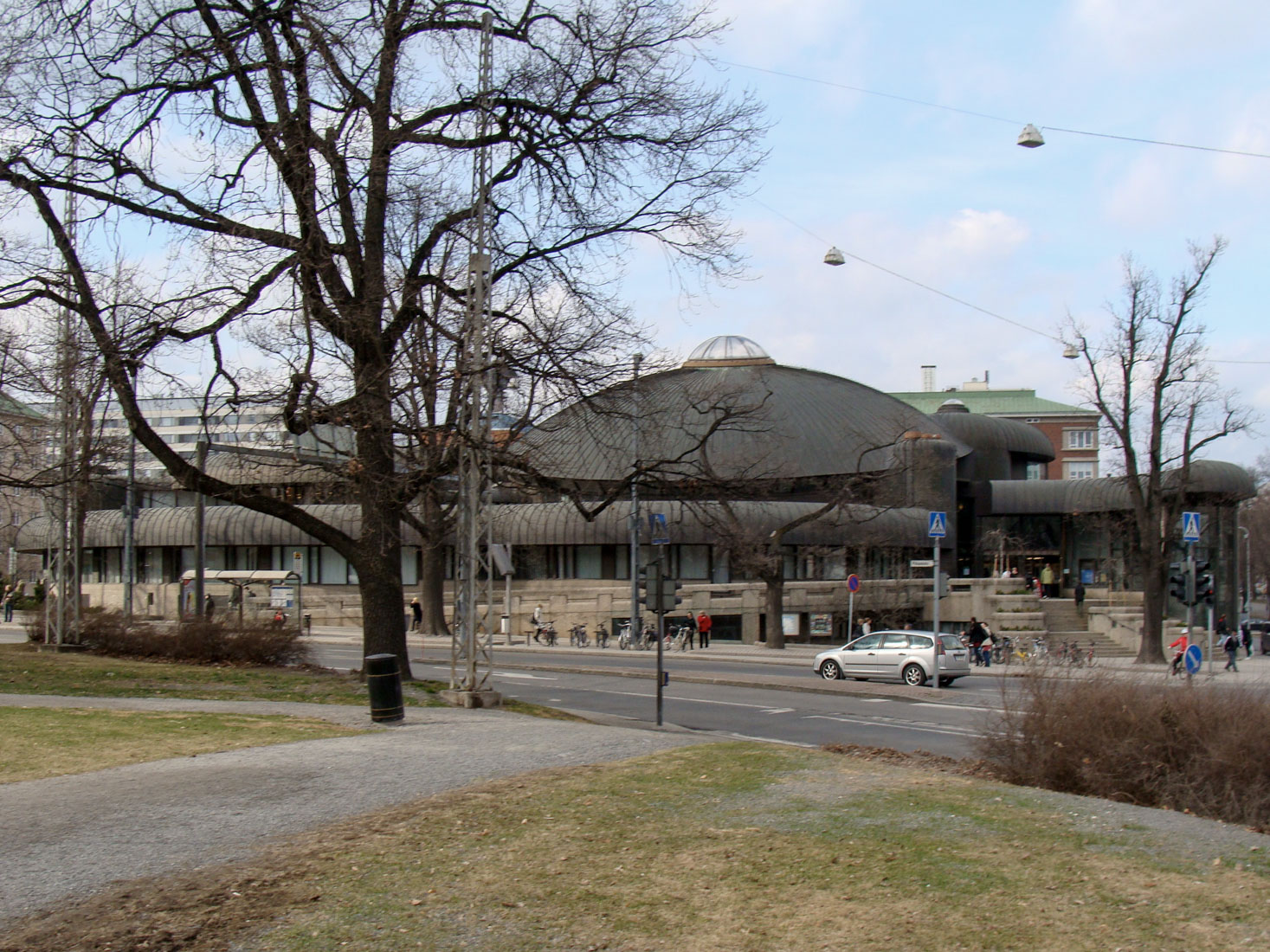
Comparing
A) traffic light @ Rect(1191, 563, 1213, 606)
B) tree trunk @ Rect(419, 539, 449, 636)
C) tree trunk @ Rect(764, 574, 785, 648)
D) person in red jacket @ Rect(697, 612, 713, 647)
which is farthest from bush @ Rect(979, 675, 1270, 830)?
tree trunk @ Rect(419, 539, 449, 636)

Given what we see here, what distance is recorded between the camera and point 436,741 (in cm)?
1336

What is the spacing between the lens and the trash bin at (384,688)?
50.2ft

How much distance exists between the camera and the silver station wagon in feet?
96.1

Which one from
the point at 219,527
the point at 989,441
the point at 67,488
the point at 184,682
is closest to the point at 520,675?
the point at 184,682

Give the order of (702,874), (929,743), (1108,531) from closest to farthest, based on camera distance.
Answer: (702,874) < (929,743) < (1108,531)

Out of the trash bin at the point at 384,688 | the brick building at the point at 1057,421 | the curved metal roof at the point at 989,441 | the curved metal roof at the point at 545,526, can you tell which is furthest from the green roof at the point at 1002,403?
the trash bin at the point at 384,688

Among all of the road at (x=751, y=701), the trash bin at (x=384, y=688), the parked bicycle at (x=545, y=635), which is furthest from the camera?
the parked bicycle at (x=545, y=635)

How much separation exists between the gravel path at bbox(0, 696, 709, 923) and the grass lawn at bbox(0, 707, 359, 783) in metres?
0.52

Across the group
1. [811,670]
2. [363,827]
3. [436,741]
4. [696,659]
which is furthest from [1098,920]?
[696,659]

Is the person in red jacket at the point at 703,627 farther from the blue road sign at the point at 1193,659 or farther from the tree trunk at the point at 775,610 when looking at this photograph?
the blue road sign at the point at 1193,659

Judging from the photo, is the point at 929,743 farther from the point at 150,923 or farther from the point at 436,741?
the point at 150,923

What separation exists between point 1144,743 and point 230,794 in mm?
8158

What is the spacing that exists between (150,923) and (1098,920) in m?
5.17

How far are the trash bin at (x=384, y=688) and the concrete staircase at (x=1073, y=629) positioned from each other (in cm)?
3372
